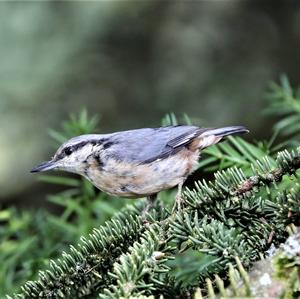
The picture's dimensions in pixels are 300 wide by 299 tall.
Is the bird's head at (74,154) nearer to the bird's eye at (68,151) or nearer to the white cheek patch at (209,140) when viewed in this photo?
the bird's eye at (68,151)

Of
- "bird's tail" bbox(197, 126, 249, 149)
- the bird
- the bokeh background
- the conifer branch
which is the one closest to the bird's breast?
the bird

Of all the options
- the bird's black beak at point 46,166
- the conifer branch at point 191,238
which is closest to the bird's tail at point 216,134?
the bird's black beak at point 46,166

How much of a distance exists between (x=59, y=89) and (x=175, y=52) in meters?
1.17

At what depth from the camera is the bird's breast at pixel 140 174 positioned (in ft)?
9.95

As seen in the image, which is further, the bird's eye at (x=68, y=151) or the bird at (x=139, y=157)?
the bird's eye at (x=68, y=151)

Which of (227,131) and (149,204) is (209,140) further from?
(149,204)

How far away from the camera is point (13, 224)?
316 cm

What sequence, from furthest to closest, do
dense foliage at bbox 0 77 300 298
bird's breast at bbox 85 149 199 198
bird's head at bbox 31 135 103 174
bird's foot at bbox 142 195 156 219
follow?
1. bird's head at bbox 31 135 103 174
2. bird's breast at bbox 85 149 199 198
3. bird's foot at bbox 142 195 156 219
4. dense foliage at bbox 0 77 300 298

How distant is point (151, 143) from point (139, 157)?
0.41 feet

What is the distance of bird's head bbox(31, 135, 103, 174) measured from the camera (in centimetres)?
320

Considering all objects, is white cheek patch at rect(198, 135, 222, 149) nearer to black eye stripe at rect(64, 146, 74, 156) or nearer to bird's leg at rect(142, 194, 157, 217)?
bird's leg at rect(142, 194, 157, 217)

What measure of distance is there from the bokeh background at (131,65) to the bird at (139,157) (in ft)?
7.18

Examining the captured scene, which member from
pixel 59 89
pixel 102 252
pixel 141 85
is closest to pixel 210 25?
pixel 141 85

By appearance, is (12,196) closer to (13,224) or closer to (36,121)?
(36,121)
